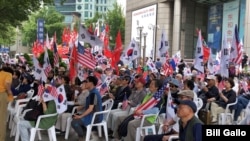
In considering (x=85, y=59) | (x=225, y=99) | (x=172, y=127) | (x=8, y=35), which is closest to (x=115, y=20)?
(x=8, y=35)

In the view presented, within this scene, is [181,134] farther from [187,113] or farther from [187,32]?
[187,32]

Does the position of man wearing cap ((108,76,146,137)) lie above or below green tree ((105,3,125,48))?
below

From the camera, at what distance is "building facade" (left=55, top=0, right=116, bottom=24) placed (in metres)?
138

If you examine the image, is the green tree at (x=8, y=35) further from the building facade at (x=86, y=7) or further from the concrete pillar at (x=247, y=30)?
the building facade at (x=86, y=7)

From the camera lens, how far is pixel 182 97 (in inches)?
227

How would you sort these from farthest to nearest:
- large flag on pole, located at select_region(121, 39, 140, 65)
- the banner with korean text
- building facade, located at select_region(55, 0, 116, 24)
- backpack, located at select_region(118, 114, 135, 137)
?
building facade, located at select_region(55, 0, 116, 24)
the banner with korean text
large flag on pole, located at select_region(121, 39, 140, 65)
backpack, located at select_region(118, 114, 135, 137)

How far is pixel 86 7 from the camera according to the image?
13950 centimetres

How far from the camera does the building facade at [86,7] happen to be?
452 feet

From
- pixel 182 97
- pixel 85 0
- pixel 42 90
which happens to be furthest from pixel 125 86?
pixel 85 0

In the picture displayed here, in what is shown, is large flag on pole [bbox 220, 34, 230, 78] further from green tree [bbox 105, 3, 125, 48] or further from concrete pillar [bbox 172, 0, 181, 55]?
green tree [bbox 105, 3, 125, 48]

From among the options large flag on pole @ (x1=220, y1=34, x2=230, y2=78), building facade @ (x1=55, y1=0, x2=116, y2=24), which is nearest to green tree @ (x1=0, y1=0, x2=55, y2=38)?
large flag on pole @ (x1=220, y1=34, x2=230, y2=78)

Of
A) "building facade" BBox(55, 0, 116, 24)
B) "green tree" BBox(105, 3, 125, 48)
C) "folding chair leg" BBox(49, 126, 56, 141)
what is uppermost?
"building facade" BBox(55, 0, 116, 24)

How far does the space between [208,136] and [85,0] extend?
462 feet

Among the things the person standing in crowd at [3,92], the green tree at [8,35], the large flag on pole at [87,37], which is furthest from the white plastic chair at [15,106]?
the green tree at [8,35]
